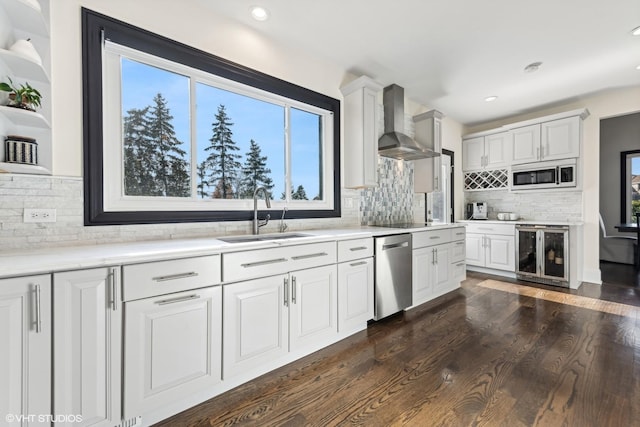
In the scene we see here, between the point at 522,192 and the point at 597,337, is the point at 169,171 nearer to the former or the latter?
the point at 597,337

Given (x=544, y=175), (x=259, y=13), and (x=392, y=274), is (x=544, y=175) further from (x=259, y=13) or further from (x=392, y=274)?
(x=259, y=13)

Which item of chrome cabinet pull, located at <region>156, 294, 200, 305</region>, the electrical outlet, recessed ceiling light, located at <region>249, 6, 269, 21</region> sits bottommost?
chrome cabinet pull, located at <region>156, 294, 200, 305</region>

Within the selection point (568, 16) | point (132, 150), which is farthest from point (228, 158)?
point (568, 16)

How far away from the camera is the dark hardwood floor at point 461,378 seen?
4.91 ft

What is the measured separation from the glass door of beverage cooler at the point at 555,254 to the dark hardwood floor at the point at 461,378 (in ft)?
3.16

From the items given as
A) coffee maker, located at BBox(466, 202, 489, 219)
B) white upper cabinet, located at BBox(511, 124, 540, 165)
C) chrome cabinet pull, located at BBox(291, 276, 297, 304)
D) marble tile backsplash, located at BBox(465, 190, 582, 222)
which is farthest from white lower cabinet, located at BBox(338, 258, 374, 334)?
marble tile backsplash, located at BBox(465, 190, 582, 222)

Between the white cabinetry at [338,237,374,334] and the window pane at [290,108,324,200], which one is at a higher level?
the window pane at [290,108,324,200]

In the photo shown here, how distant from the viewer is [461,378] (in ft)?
5.99

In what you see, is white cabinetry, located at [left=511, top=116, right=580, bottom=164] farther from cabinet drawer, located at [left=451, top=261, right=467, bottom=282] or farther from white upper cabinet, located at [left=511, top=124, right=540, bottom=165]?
cabinet drawer, located at [left=451, top=261, right=467, bottom=282]

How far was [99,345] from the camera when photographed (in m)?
1.26

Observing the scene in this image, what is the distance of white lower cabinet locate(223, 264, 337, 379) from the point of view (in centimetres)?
170

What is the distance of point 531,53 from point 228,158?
3322 millimetres

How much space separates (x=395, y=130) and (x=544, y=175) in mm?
2561

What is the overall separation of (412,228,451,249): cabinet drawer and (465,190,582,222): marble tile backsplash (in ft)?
7.26
